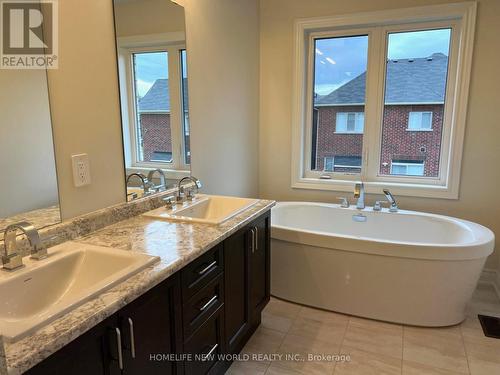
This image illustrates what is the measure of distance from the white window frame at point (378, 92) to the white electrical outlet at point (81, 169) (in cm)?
214

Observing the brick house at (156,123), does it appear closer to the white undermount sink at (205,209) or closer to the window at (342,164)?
the white undermount sink at (205,209)

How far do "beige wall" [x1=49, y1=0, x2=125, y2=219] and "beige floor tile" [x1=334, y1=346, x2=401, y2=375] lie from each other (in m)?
1.54

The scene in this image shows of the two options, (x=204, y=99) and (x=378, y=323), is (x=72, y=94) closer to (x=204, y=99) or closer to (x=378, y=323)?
(x=204, y=99)

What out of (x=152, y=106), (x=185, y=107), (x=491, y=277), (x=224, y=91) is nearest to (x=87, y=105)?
(x=152, y=106)

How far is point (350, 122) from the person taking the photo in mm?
3367

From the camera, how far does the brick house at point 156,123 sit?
2.07 metres

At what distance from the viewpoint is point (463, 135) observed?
2.92 meters

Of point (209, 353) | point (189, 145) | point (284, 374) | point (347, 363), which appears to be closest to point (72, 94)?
point (189, 145)

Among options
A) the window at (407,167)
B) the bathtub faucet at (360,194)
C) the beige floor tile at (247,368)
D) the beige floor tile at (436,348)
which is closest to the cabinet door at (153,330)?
the beige floor tile at (247,368)

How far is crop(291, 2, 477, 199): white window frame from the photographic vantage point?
2.86m

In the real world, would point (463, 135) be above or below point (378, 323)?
above

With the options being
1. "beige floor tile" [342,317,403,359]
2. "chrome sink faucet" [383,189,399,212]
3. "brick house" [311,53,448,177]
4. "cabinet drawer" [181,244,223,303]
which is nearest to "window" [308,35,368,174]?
"brick house" [311,53,448,177]

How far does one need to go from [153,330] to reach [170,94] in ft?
4.76

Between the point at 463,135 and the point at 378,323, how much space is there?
1.62 meters
